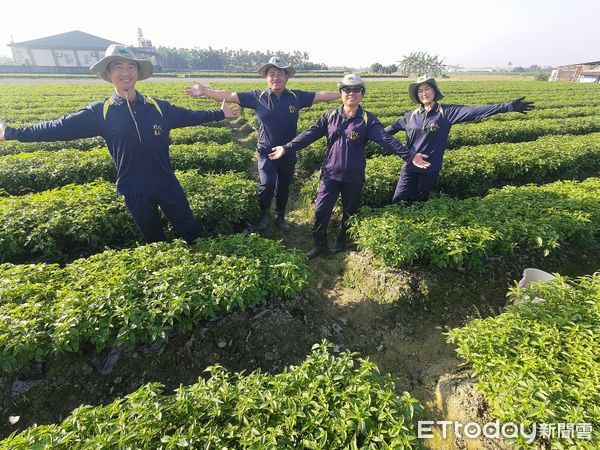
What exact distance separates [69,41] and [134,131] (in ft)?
342

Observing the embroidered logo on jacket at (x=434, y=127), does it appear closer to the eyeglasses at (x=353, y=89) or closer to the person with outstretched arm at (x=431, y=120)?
the person with outstretched arm at (x=431, y=120)

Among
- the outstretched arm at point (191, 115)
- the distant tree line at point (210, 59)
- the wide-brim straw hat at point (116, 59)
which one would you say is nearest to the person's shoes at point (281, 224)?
the outstretched arm at point (191, 115)

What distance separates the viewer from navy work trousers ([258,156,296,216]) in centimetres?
584

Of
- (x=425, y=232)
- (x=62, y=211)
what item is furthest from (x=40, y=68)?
(x=425, y=232)

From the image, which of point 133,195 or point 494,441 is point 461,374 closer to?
point 494,441

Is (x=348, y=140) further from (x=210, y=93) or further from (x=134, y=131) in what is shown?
(x=134, y=131)

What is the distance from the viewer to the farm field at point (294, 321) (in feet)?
7.54

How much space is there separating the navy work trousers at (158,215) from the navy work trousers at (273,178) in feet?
5.76

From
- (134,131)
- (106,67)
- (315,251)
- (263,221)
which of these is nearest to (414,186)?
(315,251)

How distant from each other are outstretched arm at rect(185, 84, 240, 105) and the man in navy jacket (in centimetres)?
56

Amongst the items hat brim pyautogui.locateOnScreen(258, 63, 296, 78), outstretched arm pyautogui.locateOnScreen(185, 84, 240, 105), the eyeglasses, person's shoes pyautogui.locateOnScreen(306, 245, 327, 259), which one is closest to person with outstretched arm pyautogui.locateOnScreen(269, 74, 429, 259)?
the eyeglasses

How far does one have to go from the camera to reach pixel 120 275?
3471 mm

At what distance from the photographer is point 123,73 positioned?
3.70 metres

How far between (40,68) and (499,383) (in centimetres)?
7881
